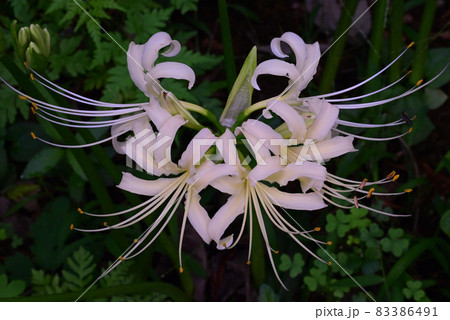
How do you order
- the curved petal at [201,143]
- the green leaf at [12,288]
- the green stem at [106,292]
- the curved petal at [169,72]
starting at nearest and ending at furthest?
the curved petal at [201,143], the curved petal at [169,72], the green stem at [106,292], the green leaf at [12,288]

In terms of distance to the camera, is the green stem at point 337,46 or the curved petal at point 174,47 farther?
the green stem at point 337,46

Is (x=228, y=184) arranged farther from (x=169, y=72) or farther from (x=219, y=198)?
(x=219, y=198)

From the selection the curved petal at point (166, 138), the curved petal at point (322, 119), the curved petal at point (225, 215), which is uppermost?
the curved petal at point (322, 119)

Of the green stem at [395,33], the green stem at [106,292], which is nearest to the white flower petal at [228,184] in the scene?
the green stem at [106,292]

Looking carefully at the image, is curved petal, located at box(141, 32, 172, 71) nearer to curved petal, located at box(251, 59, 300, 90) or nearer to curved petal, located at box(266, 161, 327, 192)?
curved petal, located at box(251, 59, 300, 90)

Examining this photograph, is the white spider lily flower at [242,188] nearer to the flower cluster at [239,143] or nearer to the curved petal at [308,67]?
the flower cluster at [239,143]

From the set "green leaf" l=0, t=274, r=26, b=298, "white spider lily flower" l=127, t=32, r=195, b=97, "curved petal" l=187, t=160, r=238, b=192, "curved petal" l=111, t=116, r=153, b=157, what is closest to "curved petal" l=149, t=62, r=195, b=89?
"white spider lily flower" l=127, t=32, r=195, b=97
